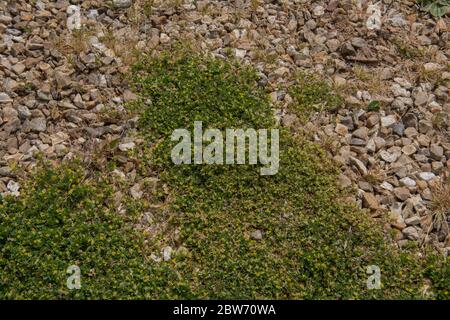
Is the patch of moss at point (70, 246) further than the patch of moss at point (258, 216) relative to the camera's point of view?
No

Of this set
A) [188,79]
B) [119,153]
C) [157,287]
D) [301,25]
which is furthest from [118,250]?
[301,25]

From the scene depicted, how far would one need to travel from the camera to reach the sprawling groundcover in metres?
5.11

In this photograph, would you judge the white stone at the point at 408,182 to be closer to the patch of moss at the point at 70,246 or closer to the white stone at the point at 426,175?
the white stone at the point at 426,175

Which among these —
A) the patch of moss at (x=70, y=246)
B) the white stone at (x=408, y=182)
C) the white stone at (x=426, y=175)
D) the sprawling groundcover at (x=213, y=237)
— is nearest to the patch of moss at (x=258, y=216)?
the sprawling groundcover at (x=213, y=237)

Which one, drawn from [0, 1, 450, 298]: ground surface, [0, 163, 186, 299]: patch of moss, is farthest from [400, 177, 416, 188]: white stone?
[0, 163, 186, 299]: patch of moss

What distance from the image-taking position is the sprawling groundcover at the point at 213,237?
5105mm

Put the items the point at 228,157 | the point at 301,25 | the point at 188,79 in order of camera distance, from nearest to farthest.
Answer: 1. the point at 228,157
2. the point at 188,79
3. the point at 301,25

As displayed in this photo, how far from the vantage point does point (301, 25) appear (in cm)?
735

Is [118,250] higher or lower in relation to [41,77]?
lower

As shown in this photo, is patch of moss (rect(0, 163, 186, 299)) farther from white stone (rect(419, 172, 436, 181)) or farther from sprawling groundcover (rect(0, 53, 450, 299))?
white stone (rect(419, 172, 436, 181))

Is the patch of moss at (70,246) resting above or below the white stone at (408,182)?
below

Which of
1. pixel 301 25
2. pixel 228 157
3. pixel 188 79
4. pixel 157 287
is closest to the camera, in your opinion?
pixel 157 287

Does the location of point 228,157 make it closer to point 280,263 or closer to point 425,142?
point 280,263

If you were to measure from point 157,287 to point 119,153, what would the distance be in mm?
1743
